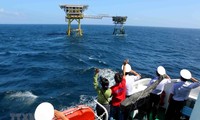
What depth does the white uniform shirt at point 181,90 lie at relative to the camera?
770cm

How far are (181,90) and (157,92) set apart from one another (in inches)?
34.5

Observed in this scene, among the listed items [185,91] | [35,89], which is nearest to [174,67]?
[35,89]

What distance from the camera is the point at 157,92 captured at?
27.5ft

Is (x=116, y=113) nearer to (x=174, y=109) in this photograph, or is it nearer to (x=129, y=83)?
(x=129, y=83)

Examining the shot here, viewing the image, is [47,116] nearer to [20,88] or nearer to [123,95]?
[123,95]

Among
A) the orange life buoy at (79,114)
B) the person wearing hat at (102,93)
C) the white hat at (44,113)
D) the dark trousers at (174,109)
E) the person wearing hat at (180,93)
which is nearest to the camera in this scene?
the white hat at (44,113)

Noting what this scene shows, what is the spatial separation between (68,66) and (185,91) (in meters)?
22.6

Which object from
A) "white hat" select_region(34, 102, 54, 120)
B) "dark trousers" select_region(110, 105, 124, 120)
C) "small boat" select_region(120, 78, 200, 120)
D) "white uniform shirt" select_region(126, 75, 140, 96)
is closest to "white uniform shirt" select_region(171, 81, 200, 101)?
"small boat" select_region(120, 78, 200, 120)

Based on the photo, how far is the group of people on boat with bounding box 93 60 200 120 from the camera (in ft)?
24.8

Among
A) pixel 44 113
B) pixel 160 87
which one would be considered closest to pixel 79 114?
pixel 44 113

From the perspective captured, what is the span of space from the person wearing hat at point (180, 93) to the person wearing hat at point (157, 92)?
0.42m

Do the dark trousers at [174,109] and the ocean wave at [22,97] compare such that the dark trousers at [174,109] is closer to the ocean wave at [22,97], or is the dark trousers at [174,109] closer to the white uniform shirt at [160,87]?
the white uniform shirt at [160,87]

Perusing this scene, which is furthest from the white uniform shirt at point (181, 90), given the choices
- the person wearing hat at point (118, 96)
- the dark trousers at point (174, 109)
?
the person wearing hat at point (118, 96)

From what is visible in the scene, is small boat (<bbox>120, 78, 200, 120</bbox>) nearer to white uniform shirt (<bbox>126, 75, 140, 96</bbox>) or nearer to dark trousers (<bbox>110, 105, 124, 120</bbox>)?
white uniform shirt (<bbox>126, 75, 140, 96</bbox>)
